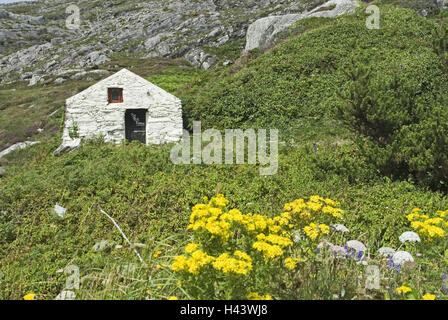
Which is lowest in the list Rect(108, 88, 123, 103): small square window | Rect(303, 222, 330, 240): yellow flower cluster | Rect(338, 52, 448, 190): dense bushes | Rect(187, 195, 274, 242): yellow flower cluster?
Rect(108, 88, 123, 103): small square window

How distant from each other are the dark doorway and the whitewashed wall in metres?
1.15

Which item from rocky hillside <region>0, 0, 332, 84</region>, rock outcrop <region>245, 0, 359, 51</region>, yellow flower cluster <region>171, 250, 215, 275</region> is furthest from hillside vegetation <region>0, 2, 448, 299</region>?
rocky hillside <region>0, 0, 332, 84</region>

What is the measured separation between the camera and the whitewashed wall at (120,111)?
53.8 feet

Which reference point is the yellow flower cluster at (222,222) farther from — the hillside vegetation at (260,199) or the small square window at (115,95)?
the small square window at (115,95)

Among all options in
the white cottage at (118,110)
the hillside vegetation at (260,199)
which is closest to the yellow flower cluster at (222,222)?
the hillside vegetation at (260,199)

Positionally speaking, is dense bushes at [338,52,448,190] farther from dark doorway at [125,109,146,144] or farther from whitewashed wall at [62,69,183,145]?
dark doorway at [125,109,146,144]

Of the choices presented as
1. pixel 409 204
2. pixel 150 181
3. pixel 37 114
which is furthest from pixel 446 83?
pixel 37 114

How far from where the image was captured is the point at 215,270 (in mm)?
2820

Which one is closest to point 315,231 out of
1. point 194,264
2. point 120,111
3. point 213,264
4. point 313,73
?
point 213,264

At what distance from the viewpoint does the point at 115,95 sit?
1684cm

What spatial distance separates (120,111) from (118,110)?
4.4 inches

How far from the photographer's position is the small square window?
16734 mm

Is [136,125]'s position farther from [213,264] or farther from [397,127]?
[213,264]

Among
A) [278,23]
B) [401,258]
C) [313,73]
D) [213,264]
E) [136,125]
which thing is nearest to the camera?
[213,264]
